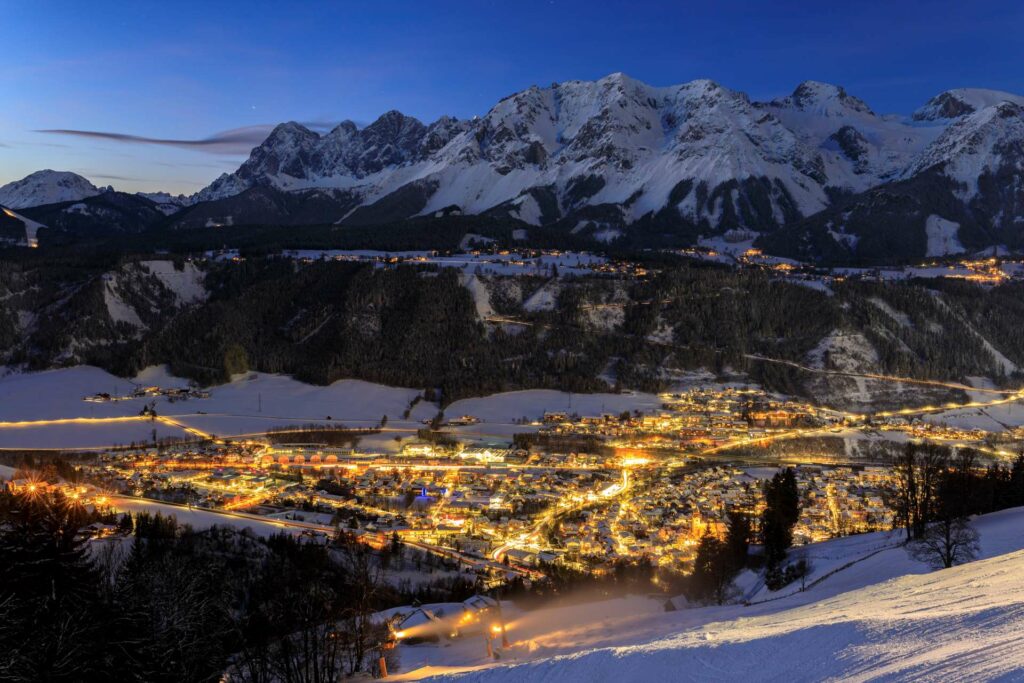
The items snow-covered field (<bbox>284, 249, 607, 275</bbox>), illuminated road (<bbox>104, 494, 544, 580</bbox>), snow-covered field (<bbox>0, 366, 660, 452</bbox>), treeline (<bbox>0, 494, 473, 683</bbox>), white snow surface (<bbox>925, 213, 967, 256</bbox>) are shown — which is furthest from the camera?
white snow surface (<bbox>925, 213, 967, 256</bbox>)

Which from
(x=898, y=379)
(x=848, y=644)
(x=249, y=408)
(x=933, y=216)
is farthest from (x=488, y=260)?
(x=933, y=216)

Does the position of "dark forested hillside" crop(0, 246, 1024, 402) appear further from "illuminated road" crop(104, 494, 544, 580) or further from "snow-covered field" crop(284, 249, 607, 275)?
"illuminated road" crop(104, 494, 544, 580)

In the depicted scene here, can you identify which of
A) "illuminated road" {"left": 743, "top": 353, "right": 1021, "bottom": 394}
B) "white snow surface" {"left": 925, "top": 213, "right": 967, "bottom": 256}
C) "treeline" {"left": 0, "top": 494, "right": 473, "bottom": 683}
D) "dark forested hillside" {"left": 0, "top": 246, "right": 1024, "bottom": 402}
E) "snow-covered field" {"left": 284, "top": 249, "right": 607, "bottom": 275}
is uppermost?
"white snow surface" {"left": 925, "top": 213, "right": 967, "bottom": 256}

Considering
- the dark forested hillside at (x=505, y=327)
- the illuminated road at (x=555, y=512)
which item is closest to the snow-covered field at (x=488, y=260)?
the dark forested hillside at (x=505, y=327)

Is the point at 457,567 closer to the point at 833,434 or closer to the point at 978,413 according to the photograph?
the point at 833,434

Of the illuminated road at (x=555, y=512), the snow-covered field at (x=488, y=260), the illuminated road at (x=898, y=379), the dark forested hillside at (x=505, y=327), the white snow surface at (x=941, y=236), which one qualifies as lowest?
the illuminated road at (x=555, y=512)

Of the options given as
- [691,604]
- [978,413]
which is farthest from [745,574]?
[978,413]

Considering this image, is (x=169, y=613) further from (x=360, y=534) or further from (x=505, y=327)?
(x=505, y=327)

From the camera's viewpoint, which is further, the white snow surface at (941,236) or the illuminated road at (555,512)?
the white snow surface at (941,236)

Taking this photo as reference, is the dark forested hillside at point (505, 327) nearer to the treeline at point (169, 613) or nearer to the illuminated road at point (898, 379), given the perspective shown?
the illuminated road at point (898, 379)

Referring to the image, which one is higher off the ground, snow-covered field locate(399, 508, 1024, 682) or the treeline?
snow-covered field locate(399, 508, 1024, 682)

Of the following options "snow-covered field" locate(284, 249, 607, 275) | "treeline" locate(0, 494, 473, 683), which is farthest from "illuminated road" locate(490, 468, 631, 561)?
"snow-covered field" locate(284, 249, 607, 275)
